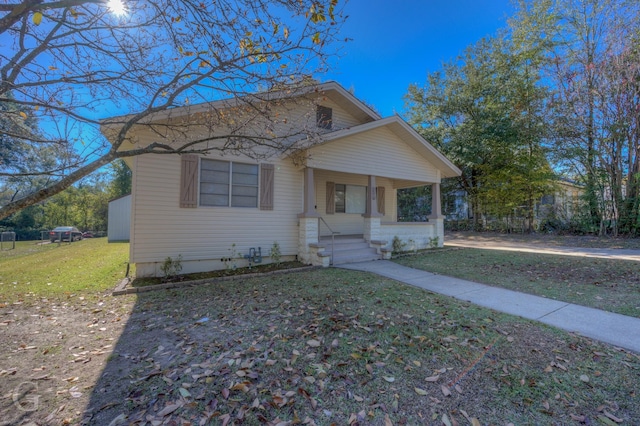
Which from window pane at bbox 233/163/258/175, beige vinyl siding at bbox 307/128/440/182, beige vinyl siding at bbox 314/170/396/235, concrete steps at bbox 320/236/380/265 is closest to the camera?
window pane at bbox 233/163/258/175

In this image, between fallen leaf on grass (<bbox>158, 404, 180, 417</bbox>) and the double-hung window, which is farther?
the double-hung window

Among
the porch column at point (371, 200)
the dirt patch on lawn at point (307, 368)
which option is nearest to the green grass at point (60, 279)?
the dirt patch on lawn at point (307, 368)

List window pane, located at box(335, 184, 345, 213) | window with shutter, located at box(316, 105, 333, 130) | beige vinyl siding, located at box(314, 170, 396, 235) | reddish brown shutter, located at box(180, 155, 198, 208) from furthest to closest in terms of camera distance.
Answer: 1. window pane, located at box(335, 184, 345, 213)
2. beige vinyl siding, located at box(314, 170, 396, 235)
3. window with shutter, located at box(316, 105, 333, 130)
4. reddish brown shutter, located at box(180, 155, 198, 208)

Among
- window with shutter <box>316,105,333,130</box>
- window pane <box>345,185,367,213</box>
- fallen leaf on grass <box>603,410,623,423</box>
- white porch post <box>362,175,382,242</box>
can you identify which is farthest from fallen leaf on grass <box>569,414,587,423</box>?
window pane <box>345,185,367,213</box>

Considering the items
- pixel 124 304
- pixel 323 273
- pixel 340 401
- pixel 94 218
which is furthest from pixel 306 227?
pixel 94 218

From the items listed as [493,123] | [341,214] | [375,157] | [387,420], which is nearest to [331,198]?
[341,214]

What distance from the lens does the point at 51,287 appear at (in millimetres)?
6172

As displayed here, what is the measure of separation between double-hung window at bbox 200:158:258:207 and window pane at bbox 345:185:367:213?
4650mm

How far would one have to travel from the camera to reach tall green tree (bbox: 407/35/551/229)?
15.2 m

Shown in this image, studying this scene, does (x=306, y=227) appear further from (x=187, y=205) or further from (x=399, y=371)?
(x=399, y=371)

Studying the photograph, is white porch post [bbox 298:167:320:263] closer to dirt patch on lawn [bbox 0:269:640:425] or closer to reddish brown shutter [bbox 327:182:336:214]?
reddish brown shutter [bbox 327:182:336:214]

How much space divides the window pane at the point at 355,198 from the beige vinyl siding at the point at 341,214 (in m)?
0.17

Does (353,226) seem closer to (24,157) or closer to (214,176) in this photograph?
(214,176)

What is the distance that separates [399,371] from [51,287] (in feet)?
25.0
